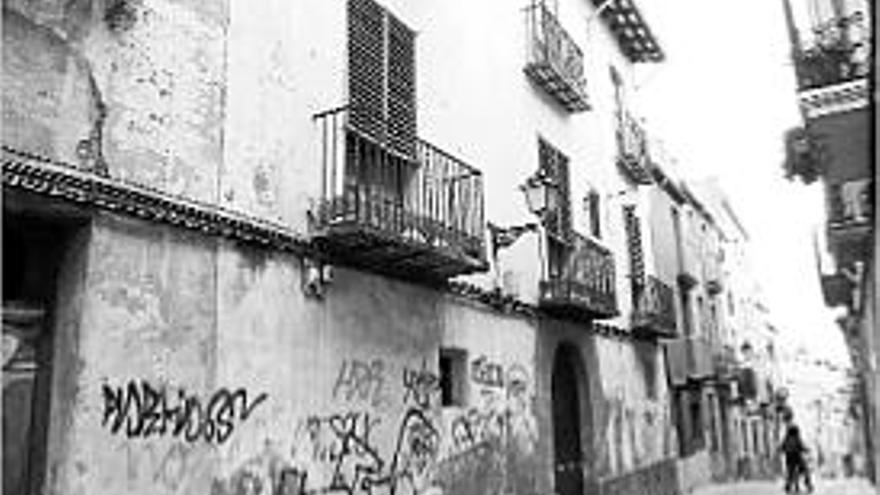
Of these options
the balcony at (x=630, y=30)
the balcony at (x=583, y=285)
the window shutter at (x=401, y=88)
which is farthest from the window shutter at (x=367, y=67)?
the balcony at (x=630, y=30)

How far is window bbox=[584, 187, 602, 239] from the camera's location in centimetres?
1600

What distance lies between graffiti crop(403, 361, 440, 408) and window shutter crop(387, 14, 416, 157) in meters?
2.33

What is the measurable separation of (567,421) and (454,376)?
4124 mm

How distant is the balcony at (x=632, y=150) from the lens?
1820 cm

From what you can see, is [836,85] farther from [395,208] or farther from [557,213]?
[395,208]

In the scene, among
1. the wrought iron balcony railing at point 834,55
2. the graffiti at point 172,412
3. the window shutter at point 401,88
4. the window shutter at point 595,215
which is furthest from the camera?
the window shutter at point 595,215

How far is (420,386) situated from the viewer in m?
9.71

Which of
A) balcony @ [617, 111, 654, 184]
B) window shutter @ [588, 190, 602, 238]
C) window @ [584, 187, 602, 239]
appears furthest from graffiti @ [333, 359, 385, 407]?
balcony @ [617, 111, 654, 184]

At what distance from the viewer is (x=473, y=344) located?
1107 cm

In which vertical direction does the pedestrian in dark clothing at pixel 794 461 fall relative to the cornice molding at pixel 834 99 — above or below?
below

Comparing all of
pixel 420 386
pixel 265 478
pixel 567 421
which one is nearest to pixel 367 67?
pixel 420 386

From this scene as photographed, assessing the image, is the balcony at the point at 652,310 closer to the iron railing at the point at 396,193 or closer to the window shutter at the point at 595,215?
the window shutter at the point at 595,215

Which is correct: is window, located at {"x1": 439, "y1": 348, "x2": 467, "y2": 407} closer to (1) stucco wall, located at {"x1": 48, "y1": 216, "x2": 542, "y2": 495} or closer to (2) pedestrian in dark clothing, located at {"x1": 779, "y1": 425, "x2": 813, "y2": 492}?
(1) stucco wall, located at {"x1": 48, "y1": 216, "x2": 542, "y2": 495}

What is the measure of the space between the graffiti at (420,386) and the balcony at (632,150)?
939 centimetres
